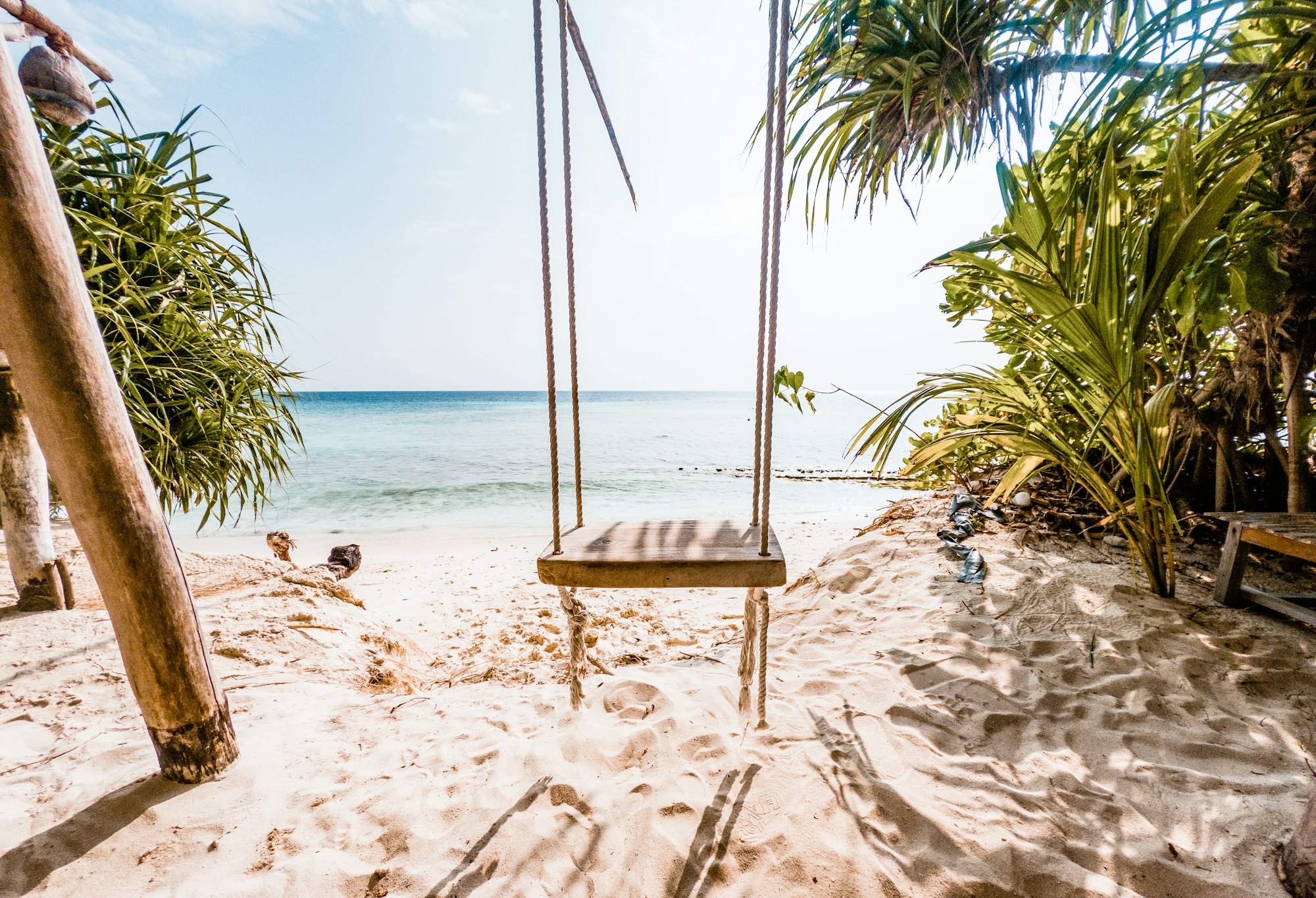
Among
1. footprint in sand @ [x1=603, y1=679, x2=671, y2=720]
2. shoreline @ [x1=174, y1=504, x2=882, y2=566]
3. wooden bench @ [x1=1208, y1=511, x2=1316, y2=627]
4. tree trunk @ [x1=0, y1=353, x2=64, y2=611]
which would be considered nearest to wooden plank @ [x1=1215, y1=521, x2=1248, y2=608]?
wooden bench @ [x1=1208, y1=511, x2=1316, y2=627]

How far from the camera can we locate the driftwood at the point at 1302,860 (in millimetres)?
862

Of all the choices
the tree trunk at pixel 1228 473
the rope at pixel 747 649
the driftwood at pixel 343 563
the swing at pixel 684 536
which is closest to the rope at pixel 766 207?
the swing at pixel 684 536

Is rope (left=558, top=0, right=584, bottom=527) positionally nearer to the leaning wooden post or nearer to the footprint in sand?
the footprint in sand

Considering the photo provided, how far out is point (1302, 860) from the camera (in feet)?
2.89

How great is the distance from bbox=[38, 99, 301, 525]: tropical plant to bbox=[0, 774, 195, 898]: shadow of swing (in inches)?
50.4

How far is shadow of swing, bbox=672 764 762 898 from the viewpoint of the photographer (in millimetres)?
1005

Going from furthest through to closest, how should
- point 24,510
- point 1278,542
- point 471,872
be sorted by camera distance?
point 24,510
point 1278,542
point 471,872

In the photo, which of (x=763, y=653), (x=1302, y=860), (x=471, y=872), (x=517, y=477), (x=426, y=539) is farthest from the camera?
(x=517, y=477)

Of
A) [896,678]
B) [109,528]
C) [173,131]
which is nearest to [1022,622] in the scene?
[896,678]

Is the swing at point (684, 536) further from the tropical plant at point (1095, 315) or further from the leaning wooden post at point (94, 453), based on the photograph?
the leaning wooden post at point (94, 453)

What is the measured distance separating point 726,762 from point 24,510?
8.93ft

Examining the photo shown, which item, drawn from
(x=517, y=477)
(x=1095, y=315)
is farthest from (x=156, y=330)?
(x=517, y=477)

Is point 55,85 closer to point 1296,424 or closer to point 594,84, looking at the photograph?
point 594,84

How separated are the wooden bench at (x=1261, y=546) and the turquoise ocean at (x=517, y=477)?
3796mm
